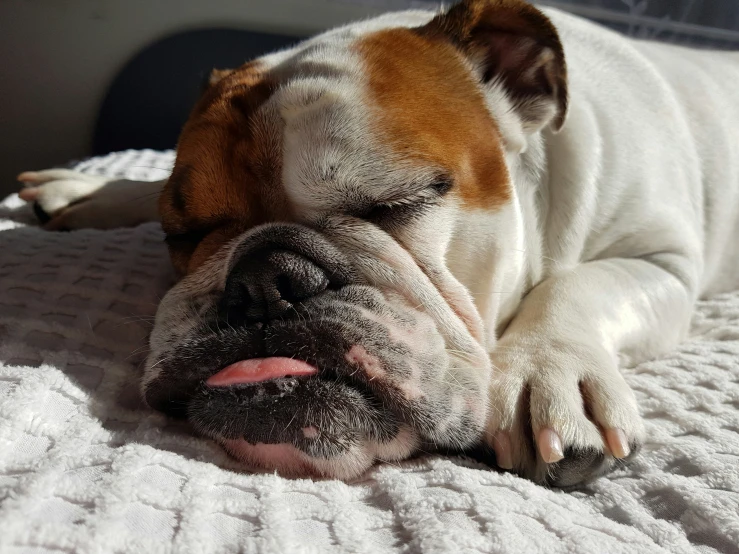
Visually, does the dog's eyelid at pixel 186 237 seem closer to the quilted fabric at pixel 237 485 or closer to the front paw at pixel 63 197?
the quilted fabric at pixel 237 485

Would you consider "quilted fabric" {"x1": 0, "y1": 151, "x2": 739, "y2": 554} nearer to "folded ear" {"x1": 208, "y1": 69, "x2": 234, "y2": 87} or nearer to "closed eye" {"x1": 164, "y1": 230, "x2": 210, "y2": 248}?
"closed eye" {"x1": 164, "y1": 230, "x2": 210, "y2": 248}

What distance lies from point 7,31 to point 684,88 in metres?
2.67

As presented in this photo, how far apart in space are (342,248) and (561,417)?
1.32 feet

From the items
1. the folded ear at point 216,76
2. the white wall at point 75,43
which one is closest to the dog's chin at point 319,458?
the folded ear at point 216,76

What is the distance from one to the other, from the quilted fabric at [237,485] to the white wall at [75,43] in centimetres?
195

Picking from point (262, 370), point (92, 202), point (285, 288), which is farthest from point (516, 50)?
point (92, 202)

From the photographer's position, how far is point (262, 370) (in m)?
0.84

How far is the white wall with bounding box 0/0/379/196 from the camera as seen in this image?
274cm

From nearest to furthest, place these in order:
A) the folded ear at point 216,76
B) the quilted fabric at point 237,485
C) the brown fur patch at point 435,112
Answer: the quilted fabric at point 237,485, the brown fur patch at point 435,112, the folded ear at point 216,76

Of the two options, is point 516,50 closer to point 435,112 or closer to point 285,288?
point 435,112

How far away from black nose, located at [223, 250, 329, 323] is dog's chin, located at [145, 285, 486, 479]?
17mm

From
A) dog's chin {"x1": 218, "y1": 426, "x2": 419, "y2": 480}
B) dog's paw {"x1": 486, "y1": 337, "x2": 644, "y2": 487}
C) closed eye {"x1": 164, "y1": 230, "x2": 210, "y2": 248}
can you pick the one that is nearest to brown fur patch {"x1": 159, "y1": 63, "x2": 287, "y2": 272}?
closed eye {"x1": 164, "y1": 230, "x2": 210, "y2": 248}

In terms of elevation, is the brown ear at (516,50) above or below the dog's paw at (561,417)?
above

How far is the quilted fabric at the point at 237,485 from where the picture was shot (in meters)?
0.66
